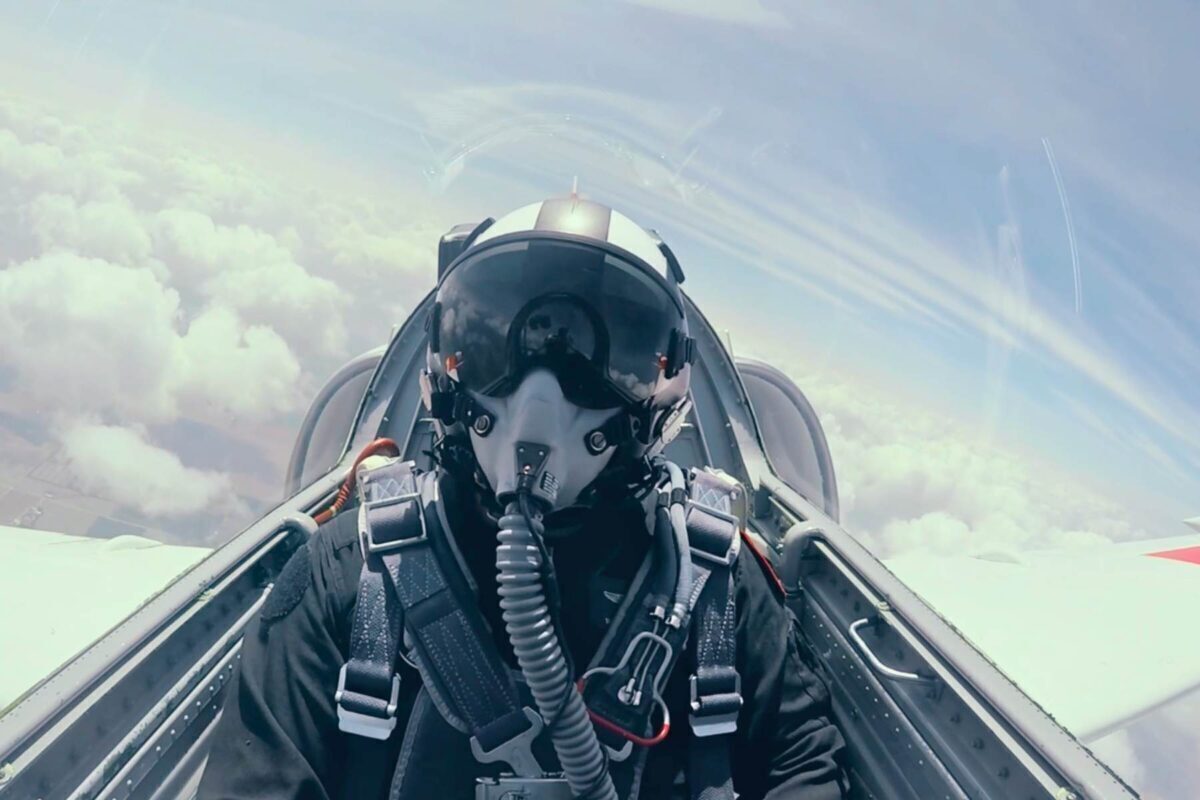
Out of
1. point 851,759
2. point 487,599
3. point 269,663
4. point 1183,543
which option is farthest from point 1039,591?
point 269,663

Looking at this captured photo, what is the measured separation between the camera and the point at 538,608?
93 centimetres

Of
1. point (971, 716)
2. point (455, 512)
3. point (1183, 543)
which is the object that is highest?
point (1183, 543)

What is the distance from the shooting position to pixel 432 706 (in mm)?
1078

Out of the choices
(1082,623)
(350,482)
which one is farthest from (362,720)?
(1082,623)

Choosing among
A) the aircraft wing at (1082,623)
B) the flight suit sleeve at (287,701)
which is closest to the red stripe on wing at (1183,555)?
the aircraft wing at (1082,623)

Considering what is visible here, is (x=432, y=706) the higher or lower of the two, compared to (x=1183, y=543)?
lower

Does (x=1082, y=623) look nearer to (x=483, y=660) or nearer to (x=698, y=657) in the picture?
(x=698, y=657)

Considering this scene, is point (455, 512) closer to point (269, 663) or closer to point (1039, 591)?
point (269, 663)

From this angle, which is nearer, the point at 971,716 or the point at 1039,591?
the point at 971,716

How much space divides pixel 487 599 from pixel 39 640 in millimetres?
1914

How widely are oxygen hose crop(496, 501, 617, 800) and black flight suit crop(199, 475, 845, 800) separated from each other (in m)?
0.17

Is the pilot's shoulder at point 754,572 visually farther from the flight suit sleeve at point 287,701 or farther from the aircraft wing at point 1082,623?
the aircraft wing at point 1082,623

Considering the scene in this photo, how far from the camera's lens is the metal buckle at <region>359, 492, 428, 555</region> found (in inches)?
43.5

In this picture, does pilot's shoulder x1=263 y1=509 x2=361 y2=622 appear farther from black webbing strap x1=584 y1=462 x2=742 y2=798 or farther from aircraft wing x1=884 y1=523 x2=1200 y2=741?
aircraft wing x1=884 y1=523 x2=1200 y2=741
